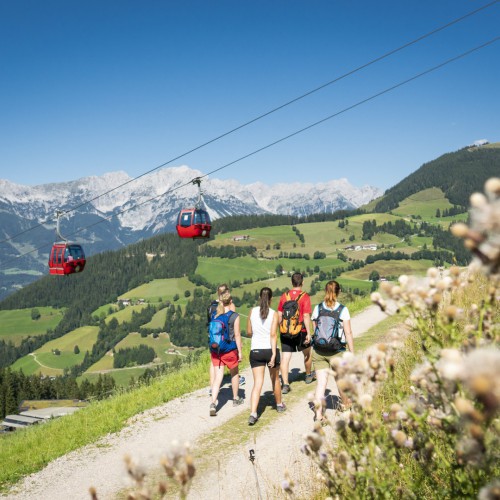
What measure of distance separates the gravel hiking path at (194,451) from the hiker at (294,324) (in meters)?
0.99

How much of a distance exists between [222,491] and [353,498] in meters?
4.36

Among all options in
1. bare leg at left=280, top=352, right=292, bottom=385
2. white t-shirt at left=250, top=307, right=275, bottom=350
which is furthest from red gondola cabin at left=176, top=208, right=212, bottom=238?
white t-shirt at left=250, top=307, right=275, bottom=350

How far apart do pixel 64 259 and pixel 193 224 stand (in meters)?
6.00

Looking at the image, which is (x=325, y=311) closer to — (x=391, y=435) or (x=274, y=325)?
(x=274, y=325)

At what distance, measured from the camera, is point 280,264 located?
187 metres

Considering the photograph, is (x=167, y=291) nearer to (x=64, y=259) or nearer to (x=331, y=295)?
(x=64, y=259)

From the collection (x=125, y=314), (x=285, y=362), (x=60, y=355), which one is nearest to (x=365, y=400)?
(x=285, y=362)

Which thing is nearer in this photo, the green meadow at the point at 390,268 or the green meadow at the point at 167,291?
the green meadow at the point at 390,268

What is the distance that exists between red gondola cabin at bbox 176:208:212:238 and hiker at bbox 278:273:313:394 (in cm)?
875

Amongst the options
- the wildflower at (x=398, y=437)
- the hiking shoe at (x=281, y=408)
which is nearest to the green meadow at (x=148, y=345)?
the hiking shoe at (x=281, y=408)

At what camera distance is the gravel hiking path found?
656cm

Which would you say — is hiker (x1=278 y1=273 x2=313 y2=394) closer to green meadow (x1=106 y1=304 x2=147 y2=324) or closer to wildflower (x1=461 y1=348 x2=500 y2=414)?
wildflower (x1=461 y1=348 x2=500 y2=414)

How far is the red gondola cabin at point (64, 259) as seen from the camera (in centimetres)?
1955

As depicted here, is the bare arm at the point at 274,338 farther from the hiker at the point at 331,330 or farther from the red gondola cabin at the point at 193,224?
the red gondola cabin at the point at 193,224
